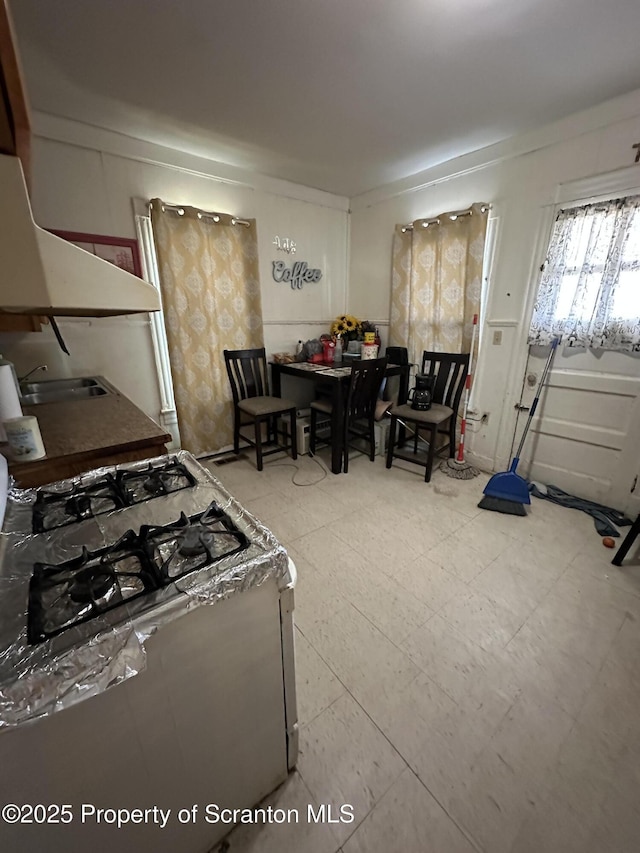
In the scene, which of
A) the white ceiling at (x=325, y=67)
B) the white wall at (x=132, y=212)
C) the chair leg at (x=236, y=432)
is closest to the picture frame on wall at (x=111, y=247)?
the white wall at (x=132, y=212)

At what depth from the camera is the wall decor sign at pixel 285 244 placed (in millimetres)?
3116

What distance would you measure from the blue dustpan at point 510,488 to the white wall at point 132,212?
88.3 inches

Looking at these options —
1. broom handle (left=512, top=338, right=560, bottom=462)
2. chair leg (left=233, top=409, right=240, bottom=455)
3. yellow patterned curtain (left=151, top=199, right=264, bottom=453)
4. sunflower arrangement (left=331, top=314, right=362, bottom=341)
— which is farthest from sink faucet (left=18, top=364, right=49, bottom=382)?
broom handle (left=512, top=338, right=560, bottom=462)

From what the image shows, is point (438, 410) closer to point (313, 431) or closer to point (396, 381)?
point (396, 381)

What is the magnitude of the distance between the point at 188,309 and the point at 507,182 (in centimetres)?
256

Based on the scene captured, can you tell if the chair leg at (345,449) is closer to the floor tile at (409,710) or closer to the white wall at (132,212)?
the white wall at (132,212)

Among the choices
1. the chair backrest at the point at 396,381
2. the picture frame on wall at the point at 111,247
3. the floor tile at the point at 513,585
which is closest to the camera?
the floor tile at the point at 513,585

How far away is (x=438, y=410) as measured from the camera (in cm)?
277

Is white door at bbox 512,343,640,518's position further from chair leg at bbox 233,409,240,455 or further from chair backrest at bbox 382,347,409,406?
chair leg at bbox 233,409,240,455

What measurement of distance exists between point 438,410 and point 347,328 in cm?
132

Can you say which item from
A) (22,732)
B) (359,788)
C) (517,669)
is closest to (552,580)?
(517,669)

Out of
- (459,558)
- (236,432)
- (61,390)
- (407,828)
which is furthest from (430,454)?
(61,390)

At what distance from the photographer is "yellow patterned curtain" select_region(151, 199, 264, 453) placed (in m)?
2.59

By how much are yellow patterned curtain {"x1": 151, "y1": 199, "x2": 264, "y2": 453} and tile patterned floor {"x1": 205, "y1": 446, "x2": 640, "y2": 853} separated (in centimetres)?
132
